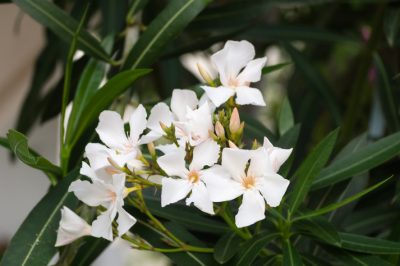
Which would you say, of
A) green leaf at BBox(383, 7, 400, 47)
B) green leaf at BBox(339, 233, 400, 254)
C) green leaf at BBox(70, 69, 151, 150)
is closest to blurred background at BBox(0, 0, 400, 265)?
green leaf at BBox(383, 7, 400, 47)

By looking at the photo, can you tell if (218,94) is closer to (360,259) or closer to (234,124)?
(234,124)

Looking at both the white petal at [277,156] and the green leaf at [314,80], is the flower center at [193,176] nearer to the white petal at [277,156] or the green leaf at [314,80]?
the white petal at [277,156]

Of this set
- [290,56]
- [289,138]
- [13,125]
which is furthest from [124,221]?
[13,125]

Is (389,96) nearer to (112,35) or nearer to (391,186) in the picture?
(391,186)

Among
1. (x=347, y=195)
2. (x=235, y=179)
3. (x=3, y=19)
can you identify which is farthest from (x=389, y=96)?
(x=3, y=19)

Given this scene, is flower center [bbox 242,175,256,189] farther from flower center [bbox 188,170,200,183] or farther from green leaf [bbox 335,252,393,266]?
green leaf [bbox 335,252,393,266]

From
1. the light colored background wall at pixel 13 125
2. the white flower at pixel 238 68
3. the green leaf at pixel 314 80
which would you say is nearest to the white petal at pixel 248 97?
the white flower at pixel 238 68

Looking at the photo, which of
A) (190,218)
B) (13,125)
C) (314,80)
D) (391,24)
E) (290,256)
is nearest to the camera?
(290,256)
